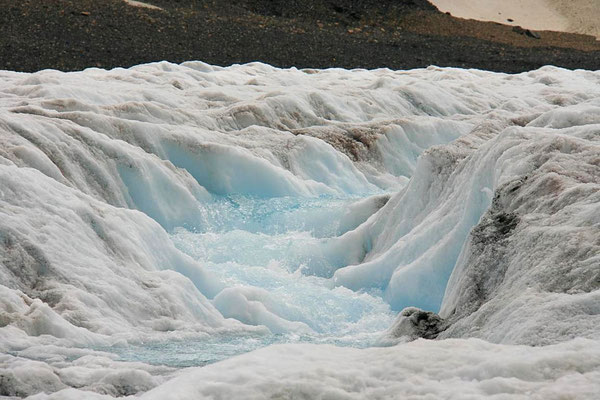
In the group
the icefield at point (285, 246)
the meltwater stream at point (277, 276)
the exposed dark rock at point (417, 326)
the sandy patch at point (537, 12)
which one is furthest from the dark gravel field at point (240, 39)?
the exposed dark rock at point (417, 326)

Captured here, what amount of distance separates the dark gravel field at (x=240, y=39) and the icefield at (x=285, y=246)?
7870 mm

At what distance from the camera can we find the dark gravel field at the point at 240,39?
23.8m

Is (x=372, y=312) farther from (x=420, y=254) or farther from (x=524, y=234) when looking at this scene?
(x=524, y=234)

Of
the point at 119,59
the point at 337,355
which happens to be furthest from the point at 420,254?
the point at 119,59

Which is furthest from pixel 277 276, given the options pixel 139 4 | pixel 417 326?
pixel 139 4

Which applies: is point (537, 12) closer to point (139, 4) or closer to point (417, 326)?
point (139, 4)

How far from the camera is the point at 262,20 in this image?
3173cm

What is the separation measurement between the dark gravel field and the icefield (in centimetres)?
787

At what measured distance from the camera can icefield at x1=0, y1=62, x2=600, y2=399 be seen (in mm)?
3660

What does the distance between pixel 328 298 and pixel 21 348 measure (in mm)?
3984

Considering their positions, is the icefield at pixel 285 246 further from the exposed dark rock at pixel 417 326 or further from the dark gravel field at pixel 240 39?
the dark gravel field at pixel 240 39

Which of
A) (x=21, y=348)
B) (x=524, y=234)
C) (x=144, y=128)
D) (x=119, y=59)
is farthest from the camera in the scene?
(x=119, y=59)

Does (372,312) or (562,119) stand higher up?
(562,119)

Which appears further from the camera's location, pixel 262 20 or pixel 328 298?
pixel 262 20
